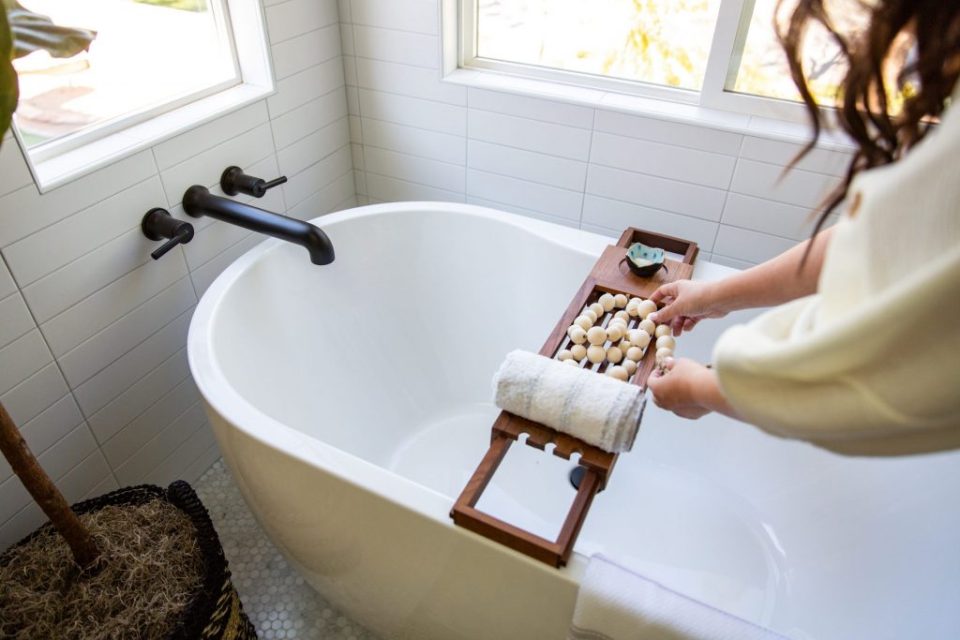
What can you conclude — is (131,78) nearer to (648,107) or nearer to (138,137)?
(138,137)

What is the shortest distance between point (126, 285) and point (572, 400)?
3.22 ft

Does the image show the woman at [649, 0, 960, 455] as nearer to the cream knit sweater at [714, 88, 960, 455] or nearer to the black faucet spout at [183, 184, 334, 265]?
the cream knit sweater at [714, 88, 960, 455]

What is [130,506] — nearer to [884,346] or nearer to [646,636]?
[646,636]

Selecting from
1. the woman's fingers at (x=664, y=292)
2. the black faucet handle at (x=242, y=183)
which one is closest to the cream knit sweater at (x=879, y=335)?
the woman's fingers at (x=664, y=292)

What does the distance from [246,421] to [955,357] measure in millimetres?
1006

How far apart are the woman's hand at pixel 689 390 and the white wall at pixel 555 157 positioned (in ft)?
2.42

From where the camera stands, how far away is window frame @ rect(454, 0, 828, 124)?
4.78ft

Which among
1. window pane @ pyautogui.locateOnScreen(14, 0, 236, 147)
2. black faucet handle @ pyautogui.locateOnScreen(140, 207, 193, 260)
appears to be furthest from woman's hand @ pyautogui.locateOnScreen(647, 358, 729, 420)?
window pane @ pyautogui.locateOnScreen(14, 0, 236, 147)

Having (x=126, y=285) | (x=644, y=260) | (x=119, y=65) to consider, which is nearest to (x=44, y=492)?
(x=126, y=285)

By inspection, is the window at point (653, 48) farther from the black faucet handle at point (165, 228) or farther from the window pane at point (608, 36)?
the black faucet handle at point (165, 228)

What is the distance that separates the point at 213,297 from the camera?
54.1 inches

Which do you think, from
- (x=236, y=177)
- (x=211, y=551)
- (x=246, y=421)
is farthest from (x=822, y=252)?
(x=236, y=177)

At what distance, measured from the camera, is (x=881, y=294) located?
448 mm

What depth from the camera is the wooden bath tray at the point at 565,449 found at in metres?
0.92
